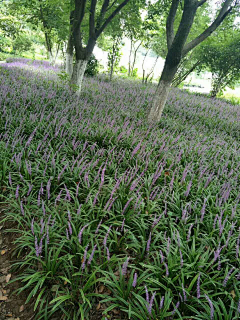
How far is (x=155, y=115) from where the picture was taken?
25.6 ft

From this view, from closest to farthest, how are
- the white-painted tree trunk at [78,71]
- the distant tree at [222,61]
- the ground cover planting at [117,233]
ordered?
1. the ground cover planting at [117,233]
2. the white-painted tree trunk at [78,71]
3. the distant tree at [222,61]

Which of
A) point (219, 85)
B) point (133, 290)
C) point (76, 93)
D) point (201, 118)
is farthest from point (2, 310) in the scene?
point (219, 85)

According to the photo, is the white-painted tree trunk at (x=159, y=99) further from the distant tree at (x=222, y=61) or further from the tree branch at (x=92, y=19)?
the distant tree at (x=222, y=61)

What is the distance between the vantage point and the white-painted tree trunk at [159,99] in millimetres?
7445

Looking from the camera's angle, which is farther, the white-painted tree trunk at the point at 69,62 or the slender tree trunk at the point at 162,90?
the white-painted tree trunk at the point at 69,62

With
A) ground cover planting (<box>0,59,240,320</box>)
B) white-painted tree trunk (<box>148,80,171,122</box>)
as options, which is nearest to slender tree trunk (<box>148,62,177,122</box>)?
white-painted tree trunk (<box>148,80,171,122</box>)

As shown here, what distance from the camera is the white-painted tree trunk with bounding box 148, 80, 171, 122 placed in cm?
744

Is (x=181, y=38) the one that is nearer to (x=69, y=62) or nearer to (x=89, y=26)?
(x=89, y=26)

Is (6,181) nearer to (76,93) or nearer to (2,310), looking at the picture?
(2,310)

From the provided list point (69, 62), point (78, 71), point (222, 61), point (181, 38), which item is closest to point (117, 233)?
point (181, 38)

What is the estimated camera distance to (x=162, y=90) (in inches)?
295

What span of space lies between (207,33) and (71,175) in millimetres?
6749

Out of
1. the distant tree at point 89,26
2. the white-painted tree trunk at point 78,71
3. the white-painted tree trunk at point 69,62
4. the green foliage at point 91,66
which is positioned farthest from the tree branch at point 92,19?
the green foliage at point 91,66

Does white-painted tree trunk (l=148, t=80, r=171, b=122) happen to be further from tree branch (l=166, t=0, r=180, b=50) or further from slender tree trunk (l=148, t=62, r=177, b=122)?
tree branch (l=166, t=0, r=180, b=50)
